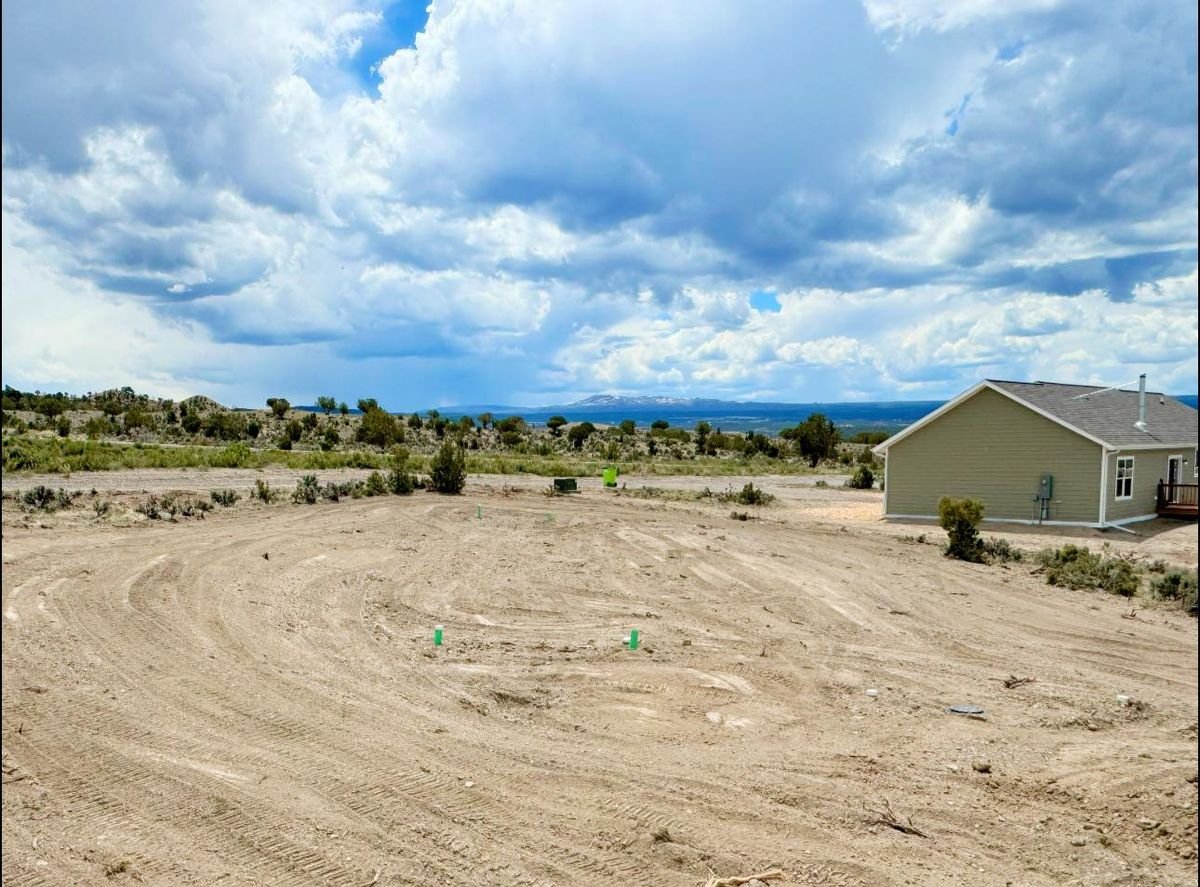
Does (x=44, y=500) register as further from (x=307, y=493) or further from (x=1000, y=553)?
(x=1000, y=553)

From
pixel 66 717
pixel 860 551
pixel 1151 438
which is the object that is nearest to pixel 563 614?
pixel 66 717

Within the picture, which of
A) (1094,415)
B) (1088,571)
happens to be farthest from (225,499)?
(1094,415)

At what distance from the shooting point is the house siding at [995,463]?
2533 cm

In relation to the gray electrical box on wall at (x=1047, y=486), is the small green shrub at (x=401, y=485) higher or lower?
lower

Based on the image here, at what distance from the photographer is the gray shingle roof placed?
25.8 metres

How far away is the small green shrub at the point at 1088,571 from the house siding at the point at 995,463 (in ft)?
22.0

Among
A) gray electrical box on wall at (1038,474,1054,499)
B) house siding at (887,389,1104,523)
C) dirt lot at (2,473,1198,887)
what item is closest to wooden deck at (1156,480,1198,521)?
house siding at (887,389,1104,523)

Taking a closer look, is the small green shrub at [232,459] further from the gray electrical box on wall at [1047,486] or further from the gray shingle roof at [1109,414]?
the gray electrical box on wall at [1047,486]

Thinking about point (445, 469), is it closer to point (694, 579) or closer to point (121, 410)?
point (694, 579)

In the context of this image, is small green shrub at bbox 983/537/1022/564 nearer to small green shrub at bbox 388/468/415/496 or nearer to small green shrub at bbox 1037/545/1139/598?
small green shrub at bbox 1037/545/1139/598

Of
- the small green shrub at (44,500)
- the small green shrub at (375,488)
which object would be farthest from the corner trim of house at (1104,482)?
the small green shrub at (44,500)

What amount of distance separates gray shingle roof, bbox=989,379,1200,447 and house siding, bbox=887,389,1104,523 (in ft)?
2.13

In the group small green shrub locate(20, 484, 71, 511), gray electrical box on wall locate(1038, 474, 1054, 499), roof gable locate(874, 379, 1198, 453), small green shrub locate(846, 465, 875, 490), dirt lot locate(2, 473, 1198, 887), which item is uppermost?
roof gable locate(874, 379, 1198, 453)

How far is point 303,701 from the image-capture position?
8.73 metres
